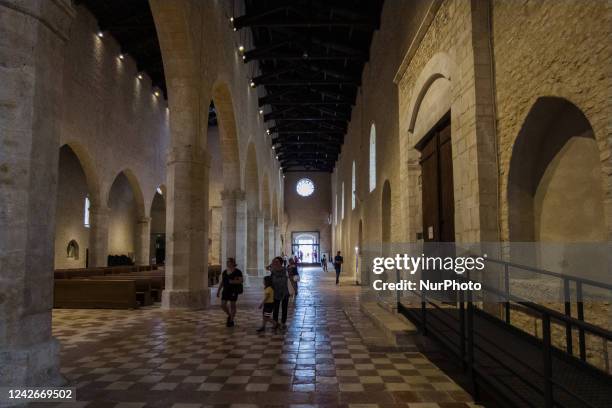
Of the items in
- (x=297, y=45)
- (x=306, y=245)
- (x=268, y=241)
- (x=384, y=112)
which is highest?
(x=297, y=45)

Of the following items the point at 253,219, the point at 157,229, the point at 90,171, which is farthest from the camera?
the point at 157,229

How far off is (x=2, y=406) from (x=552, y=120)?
620cm

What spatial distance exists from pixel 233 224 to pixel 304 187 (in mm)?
29771

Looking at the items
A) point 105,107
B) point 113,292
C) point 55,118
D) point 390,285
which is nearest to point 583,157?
point 55,118

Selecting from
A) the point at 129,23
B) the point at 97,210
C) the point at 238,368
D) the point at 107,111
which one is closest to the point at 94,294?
the point at 238,368

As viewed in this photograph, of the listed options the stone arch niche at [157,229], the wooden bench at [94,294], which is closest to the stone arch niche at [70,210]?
the stone arch niche at [157,229]

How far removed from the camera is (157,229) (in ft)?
114

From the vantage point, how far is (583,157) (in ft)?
15.9

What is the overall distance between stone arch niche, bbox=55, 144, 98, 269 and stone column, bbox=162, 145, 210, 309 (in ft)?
42.9

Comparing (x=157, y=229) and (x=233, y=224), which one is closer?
(x=233, y=224)

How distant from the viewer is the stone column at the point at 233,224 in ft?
58.5

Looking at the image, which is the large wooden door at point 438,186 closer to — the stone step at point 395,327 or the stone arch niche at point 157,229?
the stone step at point 395,327

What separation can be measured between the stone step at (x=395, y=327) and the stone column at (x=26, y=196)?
13.7 ft

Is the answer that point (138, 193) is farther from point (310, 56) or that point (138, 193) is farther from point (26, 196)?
point (26, 196)
